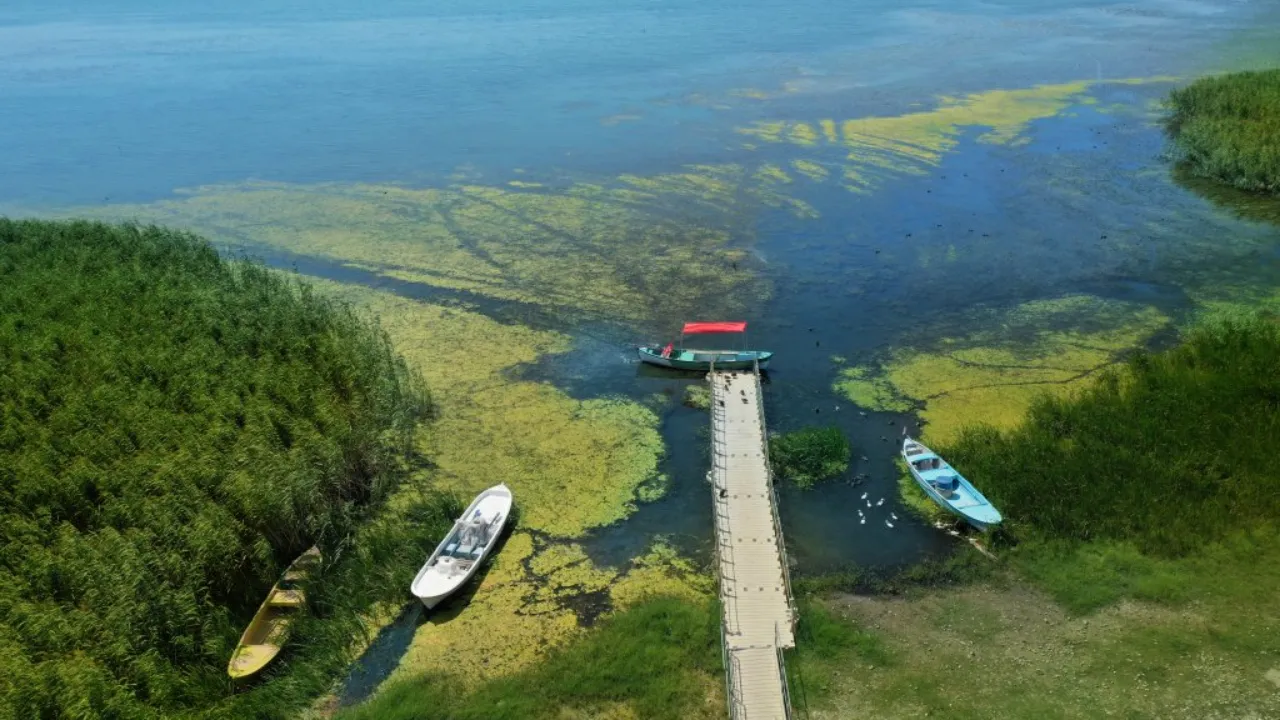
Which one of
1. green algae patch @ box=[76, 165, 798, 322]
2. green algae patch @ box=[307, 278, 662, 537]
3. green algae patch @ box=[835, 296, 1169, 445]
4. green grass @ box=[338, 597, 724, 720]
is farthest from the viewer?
green algae patch @ box=[76, 165, 798, 322]

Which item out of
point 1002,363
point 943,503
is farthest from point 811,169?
point 943,503

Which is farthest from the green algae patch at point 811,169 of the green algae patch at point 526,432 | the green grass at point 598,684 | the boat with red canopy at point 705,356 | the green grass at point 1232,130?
the green grass at point 598,684

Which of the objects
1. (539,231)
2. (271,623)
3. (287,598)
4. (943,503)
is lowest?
(271,623)

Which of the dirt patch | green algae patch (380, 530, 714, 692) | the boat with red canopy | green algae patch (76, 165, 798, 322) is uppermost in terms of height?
green algae patch (76, 165, 798, 322)

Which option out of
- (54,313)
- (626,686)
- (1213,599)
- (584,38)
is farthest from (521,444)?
(584,38)

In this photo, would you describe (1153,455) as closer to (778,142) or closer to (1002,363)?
(1002,363)

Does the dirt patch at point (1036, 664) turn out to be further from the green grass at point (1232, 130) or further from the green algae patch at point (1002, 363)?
the green grass at point (1232, 130)

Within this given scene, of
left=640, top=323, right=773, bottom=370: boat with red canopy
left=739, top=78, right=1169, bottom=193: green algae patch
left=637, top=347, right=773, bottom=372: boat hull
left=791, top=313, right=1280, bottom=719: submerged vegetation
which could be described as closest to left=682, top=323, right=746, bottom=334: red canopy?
left=640, top=323, right=773, bottom=370: boat with red canopy

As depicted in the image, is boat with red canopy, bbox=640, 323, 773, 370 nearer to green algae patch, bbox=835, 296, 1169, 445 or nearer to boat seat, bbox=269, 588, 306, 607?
green algae patch, bbox=835, 296, 1169, 445
